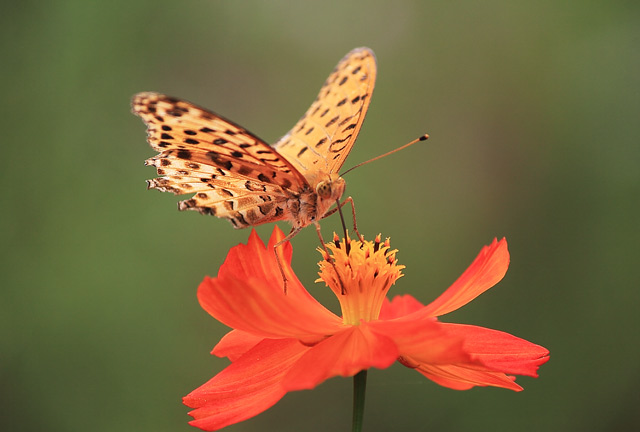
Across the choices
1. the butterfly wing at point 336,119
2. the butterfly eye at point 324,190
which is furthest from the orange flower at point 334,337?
the butterfly wing at point 336,119

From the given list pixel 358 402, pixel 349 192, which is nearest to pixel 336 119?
pixel 358 402

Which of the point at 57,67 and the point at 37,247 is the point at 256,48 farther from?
the point at 37,247

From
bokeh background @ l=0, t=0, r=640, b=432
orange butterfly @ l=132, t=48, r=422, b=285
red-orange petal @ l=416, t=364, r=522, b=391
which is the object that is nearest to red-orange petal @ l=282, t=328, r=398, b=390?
red-orange petal @ l=416, t=364, r=522, b=391

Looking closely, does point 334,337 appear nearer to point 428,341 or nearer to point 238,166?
point 428,341

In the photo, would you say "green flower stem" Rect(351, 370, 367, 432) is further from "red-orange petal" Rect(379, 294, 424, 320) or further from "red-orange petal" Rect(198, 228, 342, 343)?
"red-orange petal" Rect(379, 294, 424, 320)

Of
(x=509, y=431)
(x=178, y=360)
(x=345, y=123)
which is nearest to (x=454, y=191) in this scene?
(x=509, y=431)

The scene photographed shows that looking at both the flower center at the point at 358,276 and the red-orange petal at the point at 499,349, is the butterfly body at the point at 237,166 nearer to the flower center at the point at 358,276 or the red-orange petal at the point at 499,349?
the flower center at the point at 358,276
